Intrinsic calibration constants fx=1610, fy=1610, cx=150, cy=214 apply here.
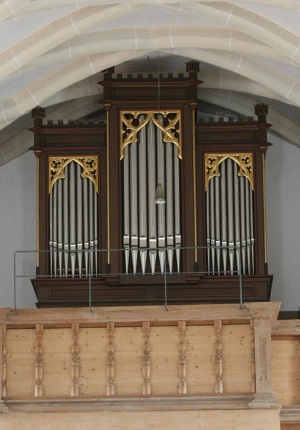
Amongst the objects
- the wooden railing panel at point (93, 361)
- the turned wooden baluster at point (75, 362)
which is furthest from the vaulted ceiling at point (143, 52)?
the wooden railing panel at point (93, 361)

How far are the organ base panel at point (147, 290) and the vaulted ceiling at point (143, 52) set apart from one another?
3.02m

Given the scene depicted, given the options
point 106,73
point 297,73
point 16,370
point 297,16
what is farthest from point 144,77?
point 16,370

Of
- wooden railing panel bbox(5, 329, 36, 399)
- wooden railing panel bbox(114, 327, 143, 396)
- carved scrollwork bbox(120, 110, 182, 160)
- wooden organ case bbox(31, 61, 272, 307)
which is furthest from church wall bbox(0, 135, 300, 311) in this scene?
wooden railing panel bbox(114, 327, 143, 396)

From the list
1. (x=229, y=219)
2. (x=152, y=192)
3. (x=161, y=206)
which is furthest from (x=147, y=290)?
(x=229, y=219)

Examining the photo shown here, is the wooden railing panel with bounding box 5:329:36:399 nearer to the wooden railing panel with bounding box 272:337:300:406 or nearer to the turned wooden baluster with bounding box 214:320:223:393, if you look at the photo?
the turned wooden baluster with bounding box 214:320:223:393

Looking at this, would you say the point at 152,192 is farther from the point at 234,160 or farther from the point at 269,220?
the point at 269,220

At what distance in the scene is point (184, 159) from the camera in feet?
83.0

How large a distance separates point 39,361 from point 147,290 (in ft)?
9.80

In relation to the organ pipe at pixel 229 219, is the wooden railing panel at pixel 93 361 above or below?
below

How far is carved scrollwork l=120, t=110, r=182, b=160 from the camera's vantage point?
2544 centimetres

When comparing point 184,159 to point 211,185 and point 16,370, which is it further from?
point 16,370

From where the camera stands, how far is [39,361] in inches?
877

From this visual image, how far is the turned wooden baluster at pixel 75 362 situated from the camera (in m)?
22.2

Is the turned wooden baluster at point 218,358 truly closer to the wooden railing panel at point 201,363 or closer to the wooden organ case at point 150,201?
the wooden railing panel at point 201,363
